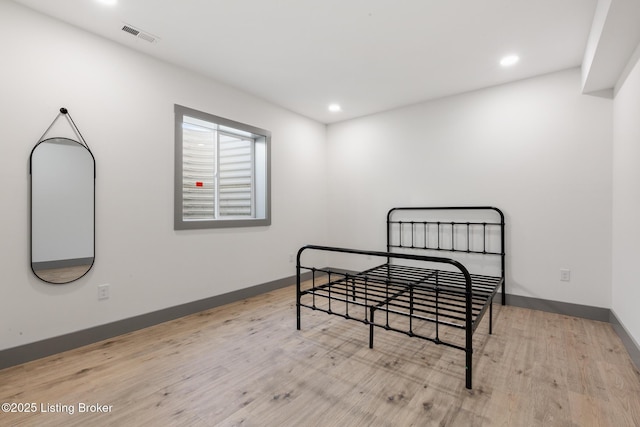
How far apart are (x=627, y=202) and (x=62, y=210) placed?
4.30 metres

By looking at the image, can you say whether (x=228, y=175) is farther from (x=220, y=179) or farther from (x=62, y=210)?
(x=62, y=210)

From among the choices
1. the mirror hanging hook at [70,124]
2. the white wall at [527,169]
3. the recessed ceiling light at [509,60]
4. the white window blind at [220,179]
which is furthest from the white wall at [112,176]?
the recessed ceiling light at [509,60]

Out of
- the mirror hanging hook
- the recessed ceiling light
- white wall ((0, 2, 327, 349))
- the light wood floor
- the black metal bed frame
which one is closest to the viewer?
the light wood floor

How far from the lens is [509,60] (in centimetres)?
272

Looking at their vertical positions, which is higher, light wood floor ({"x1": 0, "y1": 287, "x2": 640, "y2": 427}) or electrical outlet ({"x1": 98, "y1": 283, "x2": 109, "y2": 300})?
electrical outlet ({"x1": 98, "y1": 283, "x2": 109, "y2": 300})

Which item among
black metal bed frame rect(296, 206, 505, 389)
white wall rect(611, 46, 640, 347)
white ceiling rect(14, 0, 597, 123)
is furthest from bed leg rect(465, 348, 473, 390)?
white ceiling rect(14, 0, 597, 123)

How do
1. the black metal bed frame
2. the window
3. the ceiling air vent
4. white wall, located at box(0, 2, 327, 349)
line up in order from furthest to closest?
the window < the black metal bed frame < the ceiling air vent < white wall, located at box(0, 2, 327, 349)

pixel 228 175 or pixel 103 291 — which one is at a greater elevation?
pixel 228 175

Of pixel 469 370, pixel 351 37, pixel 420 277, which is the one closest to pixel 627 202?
pixel 420 277

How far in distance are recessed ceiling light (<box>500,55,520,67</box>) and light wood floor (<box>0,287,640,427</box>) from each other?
243 cm

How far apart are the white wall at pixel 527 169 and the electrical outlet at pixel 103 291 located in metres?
3.15

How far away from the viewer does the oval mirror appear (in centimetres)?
209

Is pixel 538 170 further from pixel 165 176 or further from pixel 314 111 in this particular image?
pixel 165 176

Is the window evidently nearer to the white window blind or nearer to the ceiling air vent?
the white window blind
